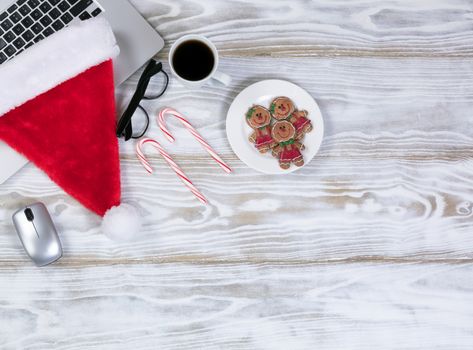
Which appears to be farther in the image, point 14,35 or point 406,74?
point 406,74

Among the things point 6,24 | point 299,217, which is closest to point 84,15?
point 6,24

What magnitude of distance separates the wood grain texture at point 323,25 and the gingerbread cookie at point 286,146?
0.47ft

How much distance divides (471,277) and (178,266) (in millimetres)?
542

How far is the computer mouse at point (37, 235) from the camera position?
0.82m

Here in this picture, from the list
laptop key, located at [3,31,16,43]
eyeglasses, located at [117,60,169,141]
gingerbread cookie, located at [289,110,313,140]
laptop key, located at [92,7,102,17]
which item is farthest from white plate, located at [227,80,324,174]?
laptop key, located at [3,31,16,43]

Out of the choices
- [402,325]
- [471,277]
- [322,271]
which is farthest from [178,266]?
[471,277]

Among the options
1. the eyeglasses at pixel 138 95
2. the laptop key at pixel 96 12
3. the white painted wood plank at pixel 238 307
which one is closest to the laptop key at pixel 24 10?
the laptop key at pixel 96 12

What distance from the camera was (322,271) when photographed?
892 millimetres

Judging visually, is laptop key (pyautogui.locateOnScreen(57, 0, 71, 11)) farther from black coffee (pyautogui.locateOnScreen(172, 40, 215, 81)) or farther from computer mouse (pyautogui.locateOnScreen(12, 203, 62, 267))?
computer mouse (pyautogui.locateOnScreen(12, 203, 62, 267))

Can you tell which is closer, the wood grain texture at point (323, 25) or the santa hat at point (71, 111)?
the santa hat at point (71, 111)

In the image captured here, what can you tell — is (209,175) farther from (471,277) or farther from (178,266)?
(471,277)

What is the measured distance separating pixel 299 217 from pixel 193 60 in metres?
0.33

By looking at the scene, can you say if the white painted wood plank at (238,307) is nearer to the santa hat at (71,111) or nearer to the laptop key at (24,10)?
the santa hat at (71,111)

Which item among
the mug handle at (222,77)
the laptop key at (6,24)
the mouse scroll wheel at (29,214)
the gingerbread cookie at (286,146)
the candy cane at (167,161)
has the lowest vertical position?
the mouse scroll wheel at (29,214)
